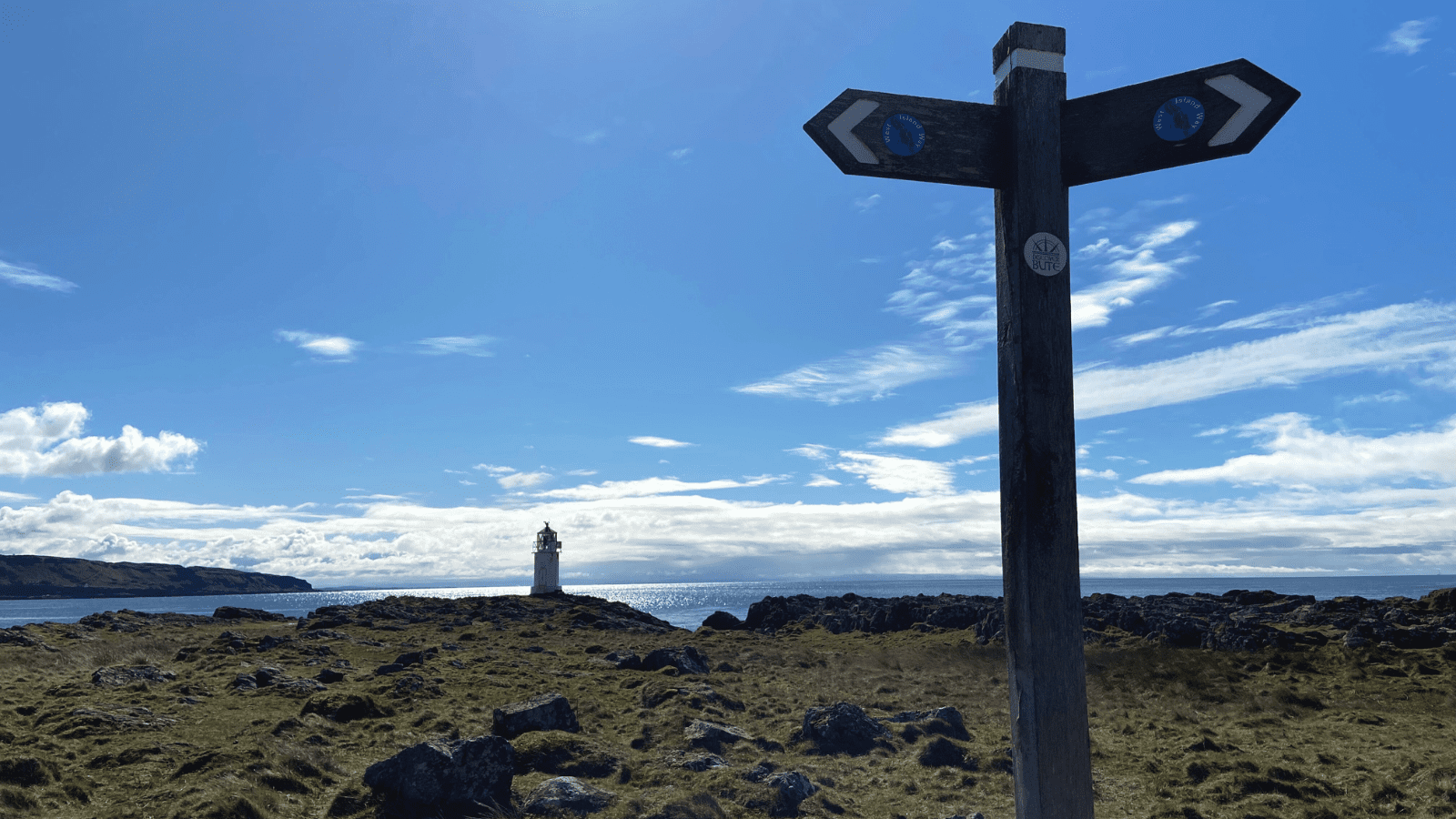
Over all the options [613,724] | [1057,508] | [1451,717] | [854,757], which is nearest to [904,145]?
[1057,508]

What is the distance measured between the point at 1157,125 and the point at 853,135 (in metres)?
1.70

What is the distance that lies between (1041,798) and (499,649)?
3419 centimetres

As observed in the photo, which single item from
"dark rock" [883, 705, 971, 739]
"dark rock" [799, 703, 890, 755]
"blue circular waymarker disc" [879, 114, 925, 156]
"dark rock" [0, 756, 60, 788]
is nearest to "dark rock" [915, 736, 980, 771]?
"dark rock" [799, 703, 890, 755]

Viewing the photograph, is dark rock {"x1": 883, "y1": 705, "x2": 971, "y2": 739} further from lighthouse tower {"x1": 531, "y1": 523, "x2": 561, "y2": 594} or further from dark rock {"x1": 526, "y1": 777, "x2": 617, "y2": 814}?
lighthouse tower {"x1": 531, "y1": 523, "x2": 561, "y2": 594}

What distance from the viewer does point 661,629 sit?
5238 centimetres

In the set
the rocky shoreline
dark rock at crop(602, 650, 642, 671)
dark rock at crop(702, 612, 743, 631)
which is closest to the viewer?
dark rock at crop(602, 650, 642, 671)

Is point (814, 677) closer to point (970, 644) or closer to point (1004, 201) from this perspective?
point (970, 644)

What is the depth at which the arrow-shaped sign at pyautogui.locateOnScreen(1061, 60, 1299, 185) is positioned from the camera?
4246mm

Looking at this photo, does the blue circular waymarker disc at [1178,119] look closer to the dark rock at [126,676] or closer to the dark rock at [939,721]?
the dark rock at [939,721]

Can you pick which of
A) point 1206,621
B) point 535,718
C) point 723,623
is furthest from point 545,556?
point 535,718

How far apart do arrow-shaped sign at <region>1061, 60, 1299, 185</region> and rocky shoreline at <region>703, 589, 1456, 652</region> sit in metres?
18.4

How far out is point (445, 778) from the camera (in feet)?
31.8

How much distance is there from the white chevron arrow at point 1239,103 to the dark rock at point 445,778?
1021 centimetres

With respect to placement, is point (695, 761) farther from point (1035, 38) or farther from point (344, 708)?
point (1035, 38)
